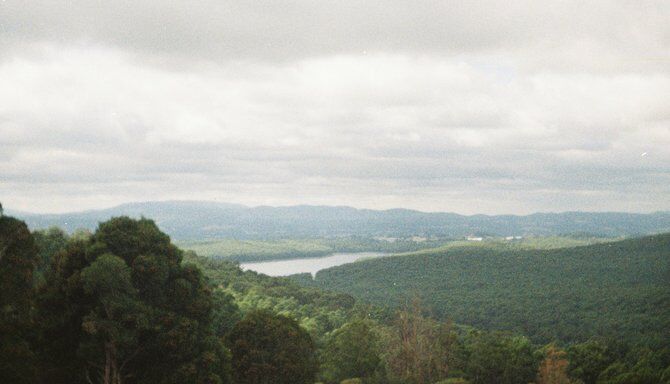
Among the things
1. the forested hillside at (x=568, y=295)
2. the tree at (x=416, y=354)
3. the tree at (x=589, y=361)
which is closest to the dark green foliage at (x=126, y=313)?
the tree at (x=416, y=354)

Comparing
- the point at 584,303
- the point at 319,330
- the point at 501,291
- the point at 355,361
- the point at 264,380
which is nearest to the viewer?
the point at 264,380

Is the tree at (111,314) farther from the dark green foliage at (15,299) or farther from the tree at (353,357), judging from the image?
the tree at (353,357)

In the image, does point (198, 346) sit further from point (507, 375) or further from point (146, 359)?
point (507, 375)

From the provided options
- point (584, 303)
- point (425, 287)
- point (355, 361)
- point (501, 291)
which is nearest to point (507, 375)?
point (355, 361)

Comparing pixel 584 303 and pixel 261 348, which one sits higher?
pixel 261 348

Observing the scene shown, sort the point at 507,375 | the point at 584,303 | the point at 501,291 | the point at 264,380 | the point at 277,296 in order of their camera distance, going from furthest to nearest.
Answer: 1. the point at 501,291
2. the point at 584,303
3. the point at 277,296
4. the point at 507,375
5. the point at 264,380

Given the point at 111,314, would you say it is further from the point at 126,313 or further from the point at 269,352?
the point at 269,352

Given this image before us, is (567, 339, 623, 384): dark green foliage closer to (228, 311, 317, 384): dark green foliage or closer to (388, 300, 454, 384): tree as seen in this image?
(388, 300, 454, 384): tree

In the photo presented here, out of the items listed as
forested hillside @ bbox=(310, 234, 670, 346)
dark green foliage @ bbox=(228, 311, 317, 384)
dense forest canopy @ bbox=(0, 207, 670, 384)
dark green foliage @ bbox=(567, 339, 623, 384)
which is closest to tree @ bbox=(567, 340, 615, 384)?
dark green foliage @ bbox=(567, 339, 623, 384)
